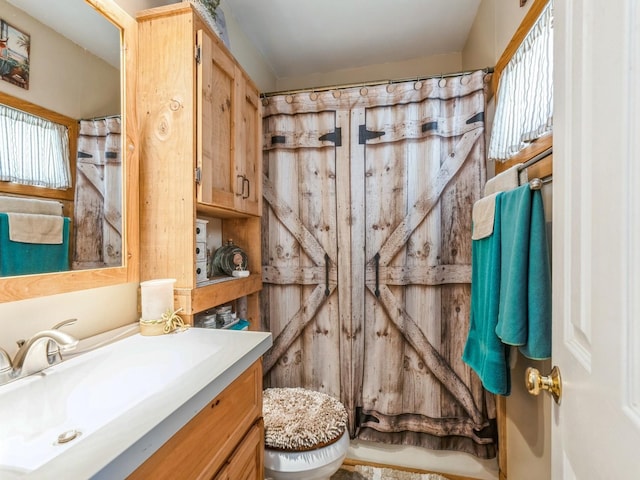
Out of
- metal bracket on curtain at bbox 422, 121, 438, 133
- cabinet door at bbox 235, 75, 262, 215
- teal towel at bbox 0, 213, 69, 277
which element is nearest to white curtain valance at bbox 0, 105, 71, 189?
teal towel at bbox 0, 213, 69, 277

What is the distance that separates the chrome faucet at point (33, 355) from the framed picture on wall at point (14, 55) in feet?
A: 2.18

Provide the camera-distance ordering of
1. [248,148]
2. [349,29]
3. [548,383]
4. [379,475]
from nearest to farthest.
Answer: [548,383] → [248,148] → [379,475] → [349,29]

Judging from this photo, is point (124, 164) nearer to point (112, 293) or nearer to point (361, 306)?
point (112, 293)

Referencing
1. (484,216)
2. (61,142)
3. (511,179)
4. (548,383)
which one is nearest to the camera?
(548,383)

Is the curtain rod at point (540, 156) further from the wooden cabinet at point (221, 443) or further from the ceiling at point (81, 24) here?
the ceiling at point (81, 24)

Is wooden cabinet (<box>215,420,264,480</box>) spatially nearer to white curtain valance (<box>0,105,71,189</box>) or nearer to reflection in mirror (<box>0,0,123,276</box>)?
reflection in mirror (<box>0,0,123,276</box>)

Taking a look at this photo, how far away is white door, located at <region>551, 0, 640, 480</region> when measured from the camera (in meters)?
0.38

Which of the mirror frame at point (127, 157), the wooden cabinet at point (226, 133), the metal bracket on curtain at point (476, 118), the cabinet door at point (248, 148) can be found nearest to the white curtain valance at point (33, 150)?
the mirror frame at point (127, 157)

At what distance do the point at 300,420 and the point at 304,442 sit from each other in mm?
114

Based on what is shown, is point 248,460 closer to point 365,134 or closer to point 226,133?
point 226,133

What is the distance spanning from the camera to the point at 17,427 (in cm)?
60

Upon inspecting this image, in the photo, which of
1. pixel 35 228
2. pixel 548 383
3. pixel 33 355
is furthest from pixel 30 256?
pixel 548 383

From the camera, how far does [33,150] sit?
0.80 meters

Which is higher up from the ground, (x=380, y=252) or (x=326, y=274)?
(x=380, y=252)
